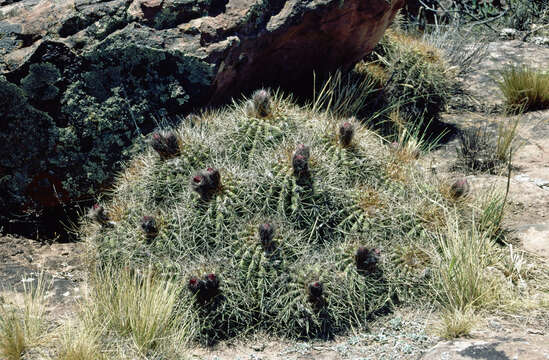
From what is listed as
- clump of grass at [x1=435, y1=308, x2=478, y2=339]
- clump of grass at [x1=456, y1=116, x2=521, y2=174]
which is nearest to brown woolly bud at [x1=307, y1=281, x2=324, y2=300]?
clump of grass at [x1=435, y1=308, x2=478, y2=339]

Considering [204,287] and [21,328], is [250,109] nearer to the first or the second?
[204,287]

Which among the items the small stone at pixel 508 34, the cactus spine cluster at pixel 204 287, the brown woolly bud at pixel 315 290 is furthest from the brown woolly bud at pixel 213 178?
the small stone at pixel 508 34

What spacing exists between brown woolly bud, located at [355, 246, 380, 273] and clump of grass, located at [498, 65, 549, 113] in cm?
340

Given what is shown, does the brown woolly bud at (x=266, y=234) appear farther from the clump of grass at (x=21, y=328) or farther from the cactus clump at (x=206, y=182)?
the clump of grass at (x=21, y=328)

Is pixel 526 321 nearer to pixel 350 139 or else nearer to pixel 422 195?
pixel 422 195

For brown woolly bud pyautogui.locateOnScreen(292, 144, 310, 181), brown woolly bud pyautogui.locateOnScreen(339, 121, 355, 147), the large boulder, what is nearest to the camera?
brown woolly bud pyautogui.locateOnScreen(292, 144, 310, 181)

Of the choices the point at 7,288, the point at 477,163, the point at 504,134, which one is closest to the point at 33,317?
the point at 7,288

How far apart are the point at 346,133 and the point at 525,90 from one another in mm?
3040

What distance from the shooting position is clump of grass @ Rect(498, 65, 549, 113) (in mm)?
6285

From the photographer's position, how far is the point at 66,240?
475 cm

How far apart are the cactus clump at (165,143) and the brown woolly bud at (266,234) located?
102 cm

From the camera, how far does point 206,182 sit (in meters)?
3.80

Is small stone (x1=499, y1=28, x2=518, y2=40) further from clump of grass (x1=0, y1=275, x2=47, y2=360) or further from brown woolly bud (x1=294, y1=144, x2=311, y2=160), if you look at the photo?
clump of grass (x1=0, y1=275, x2=47, y2=360)

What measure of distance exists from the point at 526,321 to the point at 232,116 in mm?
2512
